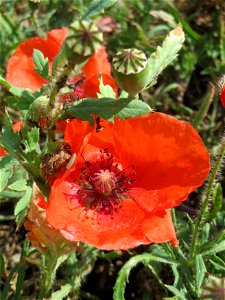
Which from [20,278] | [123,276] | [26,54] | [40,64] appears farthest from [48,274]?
[26,54]

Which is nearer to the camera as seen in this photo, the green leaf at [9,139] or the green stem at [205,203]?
the green leaf at [9,139]

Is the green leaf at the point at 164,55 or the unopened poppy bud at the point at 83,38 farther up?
the unopened poppy bud at the point at 83,38

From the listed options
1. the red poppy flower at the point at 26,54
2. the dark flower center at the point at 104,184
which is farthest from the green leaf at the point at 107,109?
the red poppy flower at the point at 26,54

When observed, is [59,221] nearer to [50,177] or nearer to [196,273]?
[50,177]

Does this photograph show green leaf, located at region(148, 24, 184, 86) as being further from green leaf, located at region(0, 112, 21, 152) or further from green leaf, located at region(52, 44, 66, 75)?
green leaf, located at region(0, 112, 21, 152)

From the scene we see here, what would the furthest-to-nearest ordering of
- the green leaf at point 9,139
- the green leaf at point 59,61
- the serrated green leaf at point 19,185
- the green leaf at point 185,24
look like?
the green leaf at point 185,24
the serrated green leaf at point 19,185
the green leaf at point 9,139
the green leaf at point 59,61

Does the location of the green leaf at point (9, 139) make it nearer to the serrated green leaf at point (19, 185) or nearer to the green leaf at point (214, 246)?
the serrated green leaf at point (19, 185)

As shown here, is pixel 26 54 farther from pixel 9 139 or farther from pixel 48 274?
pixel 48 274
